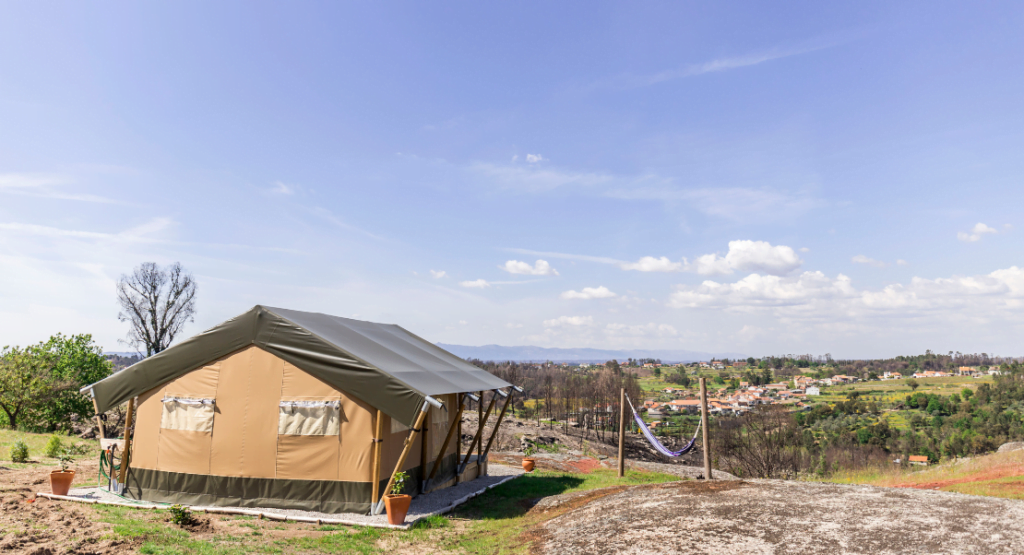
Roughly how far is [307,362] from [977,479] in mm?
19911

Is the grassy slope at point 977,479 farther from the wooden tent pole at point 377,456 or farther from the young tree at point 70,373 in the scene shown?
the young tree at point 70,373

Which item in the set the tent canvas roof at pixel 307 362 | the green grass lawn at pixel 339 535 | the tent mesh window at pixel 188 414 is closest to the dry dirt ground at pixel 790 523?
the green grass lawn at pixel 339 535

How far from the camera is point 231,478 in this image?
431 inches

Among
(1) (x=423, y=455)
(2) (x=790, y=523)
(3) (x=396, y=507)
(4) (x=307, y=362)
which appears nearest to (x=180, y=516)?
(4) (x=307, y=362)

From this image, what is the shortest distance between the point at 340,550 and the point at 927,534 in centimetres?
841

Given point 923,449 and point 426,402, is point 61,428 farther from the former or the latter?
point 923,449

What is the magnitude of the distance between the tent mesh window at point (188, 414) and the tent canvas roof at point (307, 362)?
0.58 m

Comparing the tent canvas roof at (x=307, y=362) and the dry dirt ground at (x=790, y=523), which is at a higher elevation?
the tent canvas roof at (x=307, y=362)

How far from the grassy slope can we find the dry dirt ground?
3929 mm

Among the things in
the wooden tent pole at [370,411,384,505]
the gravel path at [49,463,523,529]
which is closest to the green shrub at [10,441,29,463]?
the gravel path at [49,463,523,529]

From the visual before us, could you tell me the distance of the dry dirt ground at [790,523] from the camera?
23.7ft

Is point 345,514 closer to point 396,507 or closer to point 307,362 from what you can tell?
point 396,507

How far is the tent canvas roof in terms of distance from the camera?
10.7m

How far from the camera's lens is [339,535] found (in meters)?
9.16
